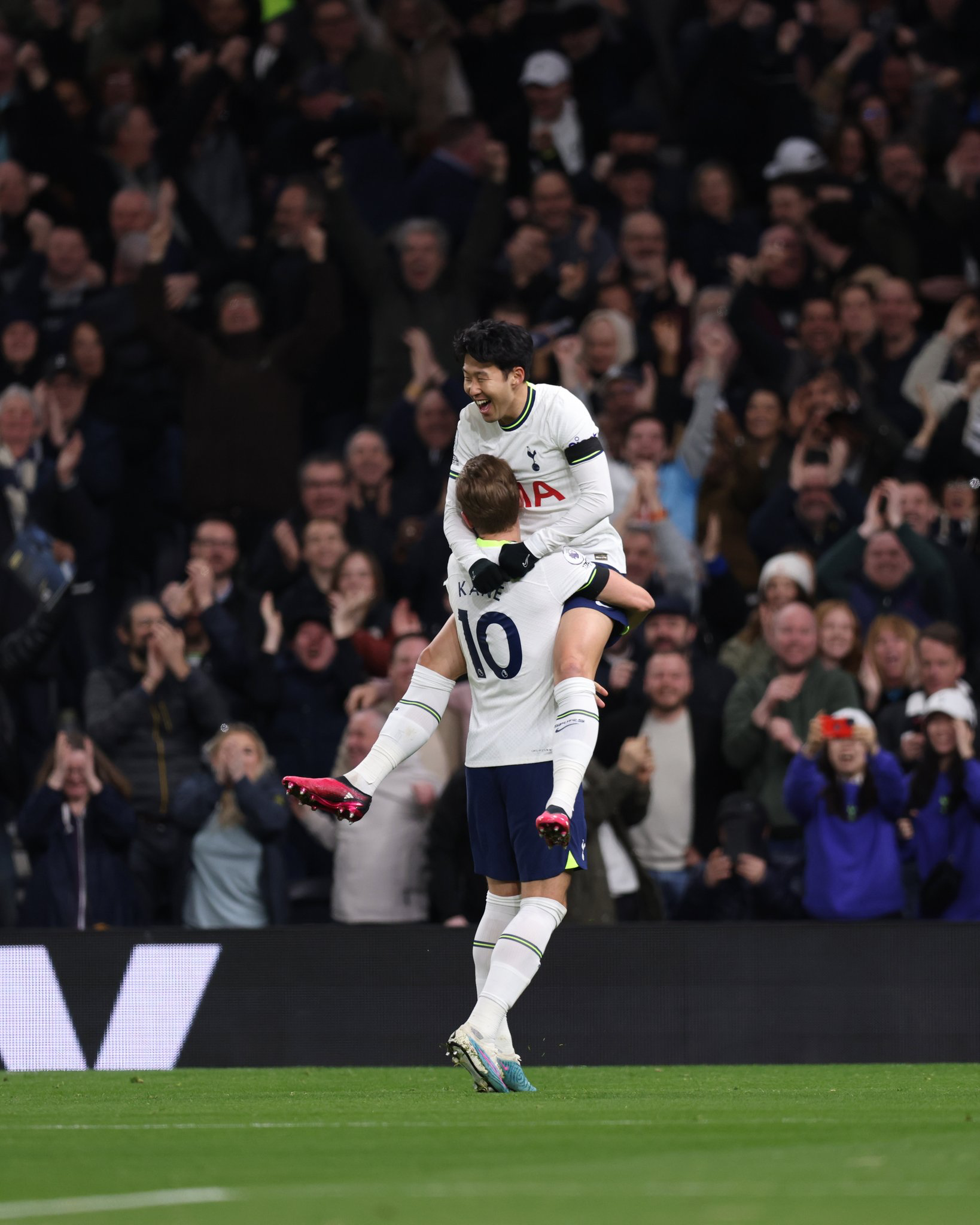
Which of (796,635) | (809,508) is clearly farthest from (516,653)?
(809,508)

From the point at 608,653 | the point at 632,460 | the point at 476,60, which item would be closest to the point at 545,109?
the point at 476,60

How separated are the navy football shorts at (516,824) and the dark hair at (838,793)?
3172mm

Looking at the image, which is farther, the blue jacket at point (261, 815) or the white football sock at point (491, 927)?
the blue jacket at point (261, 815)

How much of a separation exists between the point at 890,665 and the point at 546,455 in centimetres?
443

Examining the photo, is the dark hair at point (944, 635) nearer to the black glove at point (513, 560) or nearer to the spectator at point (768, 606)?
the spectator at point (768, 606)

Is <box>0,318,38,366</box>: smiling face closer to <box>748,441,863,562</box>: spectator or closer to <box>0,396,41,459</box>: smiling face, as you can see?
<box>0,396,41,459</box>: smiling face

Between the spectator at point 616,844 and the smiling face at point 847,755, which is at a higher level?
the smiling face at point 847,755

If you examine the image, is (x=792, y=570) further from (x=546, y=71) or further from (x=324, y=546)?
(x=546, y=71)

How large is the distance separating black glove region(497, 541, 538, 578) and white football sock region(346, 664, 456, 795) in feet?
2.34

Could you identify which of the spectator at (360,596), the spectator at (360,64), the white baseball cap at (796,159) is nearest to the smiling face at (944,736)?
the spectator at (360,596)

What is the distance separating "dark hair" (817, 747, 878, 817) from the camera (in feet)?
36.4

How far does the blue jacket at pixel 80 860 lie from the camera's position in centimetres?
1179

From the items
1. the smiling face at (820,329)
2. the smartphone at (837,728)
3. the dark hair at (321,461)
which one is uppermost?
the smiling face at (820,329)

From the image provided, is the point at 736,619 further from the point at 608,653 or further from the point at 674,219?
the point at 674,219
